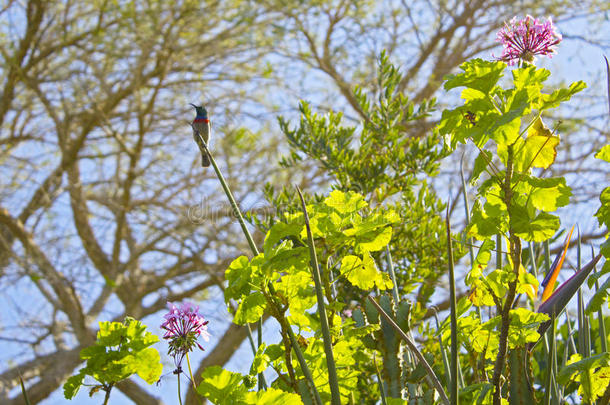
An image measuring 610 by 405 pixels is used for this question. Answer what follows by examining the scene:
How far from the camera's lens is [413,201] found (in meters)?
2.00

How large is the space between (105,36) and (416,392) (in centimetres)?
501

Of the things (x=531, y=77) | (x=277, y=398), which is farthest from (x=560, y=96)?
(x=277, y=398)

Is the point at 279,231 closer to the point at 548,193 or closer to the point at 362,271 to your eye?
the point at 362,271

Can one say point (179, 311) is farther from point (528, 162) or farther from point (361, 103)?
point (361, 103)

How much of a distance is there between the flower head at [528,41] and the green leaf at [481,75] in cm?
23

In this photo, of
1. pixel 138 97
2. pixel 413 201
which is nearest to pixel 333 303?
pixel 413 201

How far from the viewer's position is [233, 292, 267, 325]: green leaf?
76 centimetres

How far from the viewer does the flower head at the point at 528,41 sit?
0.94 metres

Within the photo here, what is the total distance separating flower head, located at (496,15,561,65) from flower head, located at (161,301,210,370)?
621 millimetres

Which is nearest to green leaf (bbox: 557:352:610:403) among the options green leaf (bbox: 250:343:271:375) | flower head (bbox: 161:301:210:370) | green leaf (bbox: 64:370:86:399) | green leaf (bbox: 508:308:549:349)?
green leaf (bbox: 508:308:549:349)

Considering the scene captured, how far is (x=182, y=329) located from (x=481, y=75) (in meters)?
0.55

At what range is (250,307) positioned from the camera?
0.77 m

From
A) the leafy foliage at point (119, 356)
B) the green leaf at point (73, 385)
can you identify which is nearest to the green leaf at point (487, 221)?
the leafy foliage at point (119, 356)

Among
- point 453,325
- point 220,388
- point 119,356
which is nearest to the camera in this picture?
point 453,325
